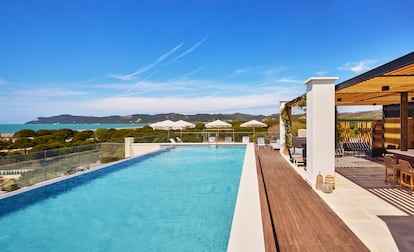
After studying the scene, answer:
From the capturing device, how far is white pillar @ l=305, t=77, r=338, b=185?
6320 mm

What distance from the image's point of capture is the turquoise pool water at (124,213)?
5.24 m

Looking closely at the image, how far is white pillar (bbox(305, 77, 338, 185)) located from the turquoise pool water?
2.42 metres

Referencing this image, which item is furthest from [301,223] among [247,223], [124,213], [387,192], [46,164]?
[46,164]

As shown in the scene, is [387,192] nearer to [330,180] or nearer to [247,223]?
[330,180]

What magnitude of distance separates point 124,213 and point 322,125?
5273mm

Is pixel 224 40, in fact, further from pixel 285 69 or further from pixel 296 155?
pixel 296 155

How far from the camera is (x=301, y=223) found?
4.29 metres

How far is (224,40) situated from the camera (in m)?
20.2

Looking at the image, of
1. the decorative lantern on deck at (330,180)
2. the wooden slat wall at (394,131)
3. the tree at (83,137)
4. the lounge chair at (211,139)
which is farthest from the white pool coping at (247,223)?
the tree at (83,137)

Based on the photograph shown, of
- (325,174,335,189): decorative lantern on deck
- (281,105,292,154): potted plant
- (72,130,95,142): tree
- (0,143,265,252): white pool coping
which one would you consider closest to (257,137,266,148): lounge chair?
(281,105,292,154): potted plant

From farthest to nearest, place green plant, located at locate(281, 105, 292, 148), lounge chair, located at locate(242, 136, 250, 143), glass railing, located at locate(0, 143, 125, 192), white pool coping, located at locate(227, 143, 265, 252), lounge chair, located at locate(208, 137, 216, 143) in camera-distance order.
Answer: lounge chair, located at locate(208, 137, 216, 143) < lounge chair, located at locate(242, 136, 250, 143) < green plant, located at locate(281, 105, 292, 148) < glass railing, located at locate(0, 143, 125, 192) < white pool coping, located at locate(227, 143, 265, 252)

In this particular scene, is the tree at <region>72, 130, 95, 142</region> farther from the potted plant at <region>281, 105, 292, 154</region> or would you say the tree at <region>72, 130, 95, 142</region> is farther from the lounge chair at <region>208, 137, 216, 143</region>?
the potted plant at <region>281, 105, 292, 154</region>

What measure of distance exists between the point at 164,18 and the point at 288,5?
7450 millimetres

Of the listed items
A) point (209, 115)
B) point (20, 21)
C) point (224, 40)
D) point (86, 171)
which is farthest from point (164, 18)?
point (209, 115)
